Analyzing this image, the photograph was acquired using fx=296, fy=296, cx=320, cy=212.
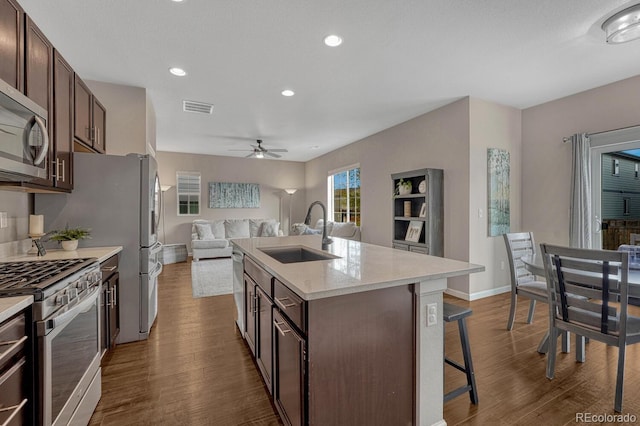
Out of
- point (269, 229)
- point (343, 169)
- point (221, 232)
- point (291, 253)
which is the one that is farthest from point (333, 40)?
point (221, 232)

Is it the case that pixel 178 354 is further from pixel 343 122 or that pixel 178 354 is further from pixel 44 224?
pixel 343 122

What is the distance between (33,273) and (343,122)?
14.4ft

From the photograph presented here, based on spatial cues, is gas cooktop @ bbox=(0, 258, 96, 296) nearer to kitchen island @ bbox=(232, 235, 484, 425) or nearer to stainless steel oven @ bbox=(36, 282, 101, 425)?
stainless steel oven @ bbox=(36, 282, 101, 425)

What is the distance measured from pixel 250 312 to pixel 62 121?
2.09 m

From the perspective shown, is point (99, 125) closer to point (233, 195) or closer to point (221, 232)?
point (221, 232)

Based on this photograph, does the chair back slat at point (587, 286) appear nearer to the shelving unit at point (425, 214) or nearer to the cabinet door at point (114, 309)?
the shelving unit at point (425, 214)

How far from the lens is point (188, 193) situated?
7805 mm

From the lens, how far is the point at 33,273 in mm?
1536

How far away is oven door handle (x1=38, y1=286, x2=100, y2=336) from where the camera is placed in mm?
1255

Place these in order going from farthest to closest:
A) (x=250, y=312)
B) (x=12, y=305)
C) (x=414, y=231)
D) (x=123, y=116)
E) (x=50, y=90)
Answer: (x=414, y=231), (x=123, y=116), (x=250, y=312), (x=50, y=90), (x=12, y=305)

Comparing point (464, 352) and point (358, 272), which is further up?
point (358, 272)

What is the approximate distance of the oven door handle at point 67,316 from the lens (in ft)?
4.12

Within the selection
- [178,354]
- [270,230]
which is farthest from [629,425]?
[270,230]

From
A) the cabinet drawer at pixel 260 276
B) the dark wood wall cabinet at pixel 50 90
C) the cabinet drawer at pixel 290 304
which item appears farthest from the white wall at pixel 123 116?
the cabinet drawer at pixel 290 304
